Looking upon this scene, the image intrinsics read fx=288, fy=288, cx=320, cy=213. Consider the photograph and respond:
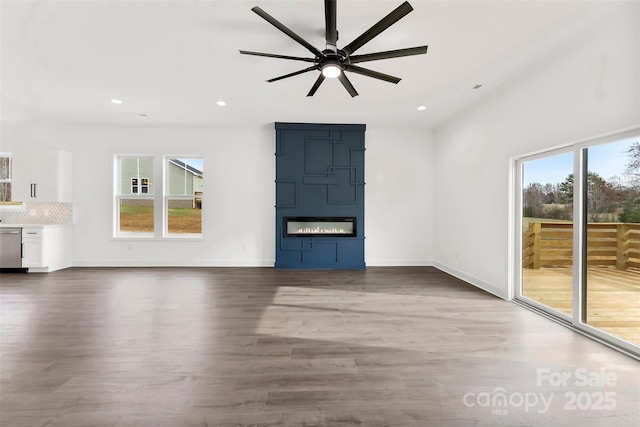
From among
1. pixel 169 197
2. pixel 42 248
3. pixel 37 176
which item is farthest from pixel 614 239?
pixel 37 176

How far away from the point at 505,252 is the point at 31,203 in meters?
8.53

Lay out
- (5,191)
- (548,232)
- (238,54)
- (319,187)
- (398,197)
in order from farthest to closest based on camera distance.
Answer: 1. (398,197)
2. (319,187)
3. (5,191)
4. (548,232)
5. (238,54)

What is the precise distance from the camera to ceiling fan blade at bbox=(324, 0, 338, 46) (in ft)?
6.50

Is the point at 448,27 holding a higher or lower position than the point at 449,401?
higher

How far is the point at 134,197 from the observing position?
604 cm

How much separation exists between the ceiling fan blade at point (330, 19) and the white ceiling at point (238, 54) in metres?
0.28

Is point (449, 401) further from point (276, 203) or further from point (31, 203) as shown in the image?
point (31, 203)

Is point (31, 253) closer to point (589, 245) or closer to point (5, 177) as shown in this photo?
point (5, 177)

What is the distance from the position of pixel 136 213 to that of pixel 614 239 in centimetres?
740

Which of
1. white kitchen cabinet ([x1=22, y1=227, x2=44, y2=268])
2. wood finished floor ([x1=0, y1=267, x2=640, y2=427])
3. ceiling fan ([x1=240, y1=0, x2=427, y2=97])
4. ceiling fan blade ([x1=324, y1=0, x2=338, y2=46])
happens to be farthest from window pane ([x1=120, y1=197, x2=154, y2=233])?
ceiling fan blade ([x1=324, y1=0, x2=338, y2=46])

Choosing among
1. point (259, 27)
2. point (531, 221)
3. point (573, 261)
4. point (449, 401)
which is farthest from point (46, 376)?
point (531, 221)

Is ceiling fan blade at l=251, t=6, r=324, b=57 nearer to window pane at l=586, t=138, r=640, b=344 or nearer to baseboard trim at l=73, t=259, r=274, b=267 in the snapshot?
window pane at l=586, t=138, r=640, b=344

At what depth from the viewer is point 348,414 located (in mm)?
1670

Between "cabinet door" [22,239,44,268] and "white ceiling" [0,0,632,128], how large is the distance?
7.57 feet
